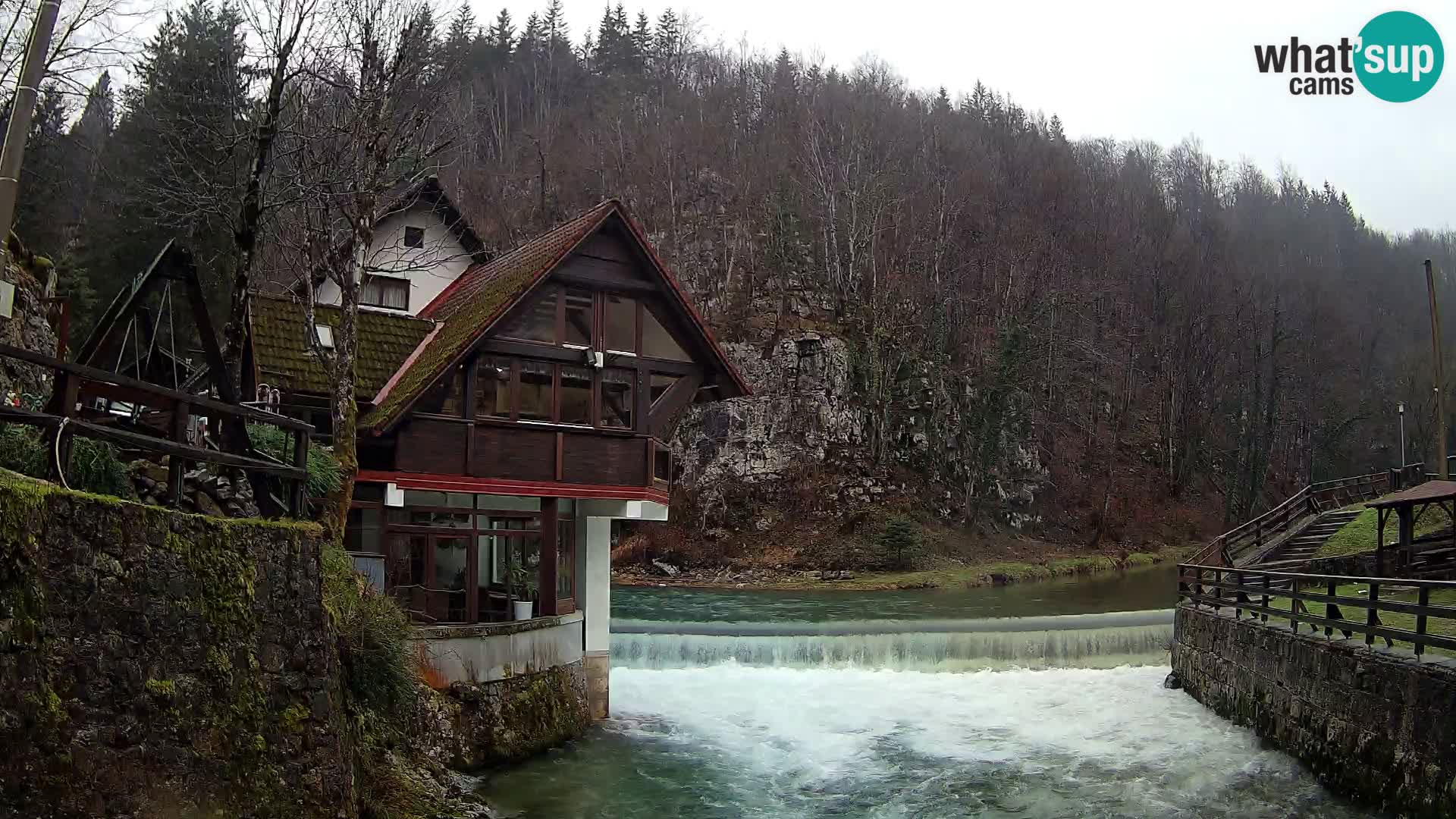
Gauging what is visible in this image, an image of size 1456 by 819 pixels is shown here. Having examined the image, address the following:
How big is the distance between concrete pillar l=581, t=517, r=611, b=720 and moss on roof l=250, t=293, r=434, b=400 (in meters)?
4.62

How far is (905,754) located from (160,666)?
1226 cm

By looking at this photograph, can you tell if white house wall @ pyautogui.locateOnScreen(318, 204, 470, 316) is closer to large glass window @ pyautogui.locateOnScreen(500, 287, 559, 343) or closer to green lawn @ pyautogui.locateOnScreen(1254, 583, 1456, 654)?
large glass window @ pyautogui.locateOnScreen(500, 287, 559, 343)

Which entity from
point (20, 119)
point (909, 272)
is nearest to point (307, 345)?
point (20, 119)

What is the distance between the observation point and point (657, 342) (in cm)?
1958

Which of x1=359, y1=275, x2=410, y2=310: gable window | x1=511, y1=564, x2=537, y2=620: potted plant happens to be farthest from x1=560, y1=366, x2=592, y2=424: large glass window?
x1=359, y1=275, x2=410, y2=310: gable window

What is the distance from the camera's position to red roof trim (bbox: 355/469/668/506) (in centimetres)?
1688

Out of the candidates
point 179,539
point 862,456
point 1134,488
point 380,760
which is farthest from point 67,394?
point 1134,488

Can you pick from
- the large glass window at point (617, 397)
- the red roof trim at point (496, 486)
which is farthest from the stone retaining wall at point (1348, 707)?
the large glass window at point (617, 397)

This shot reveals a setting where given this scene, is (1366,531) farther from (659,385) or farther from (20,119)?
(20,119)

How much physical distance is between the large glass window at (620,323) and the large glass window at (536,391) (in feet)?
4.02

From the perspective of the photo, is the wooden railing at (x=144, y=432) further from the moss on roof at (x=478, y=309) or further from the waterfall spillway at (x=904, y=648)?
the waterfall spillway at (x=904, y=648)

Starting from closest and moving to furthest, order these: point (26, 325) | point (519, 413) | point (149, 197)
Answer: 1. point (519, 413)
2. point (26, 325)
3. point (149, 197)

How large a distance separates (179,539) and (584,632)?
435 inches

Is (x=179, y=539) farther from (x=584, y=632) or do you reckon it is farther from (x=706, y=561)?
(x=706, y=561)
